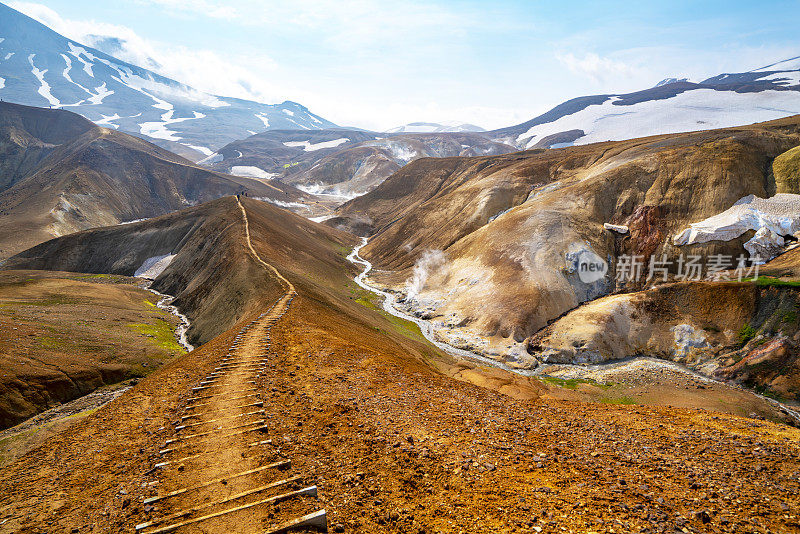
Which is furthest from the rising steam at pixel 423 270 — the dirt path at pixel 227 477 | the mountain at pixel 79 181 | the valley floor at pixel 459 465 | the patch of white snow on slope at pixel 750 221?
the mountain at pixel 79 181

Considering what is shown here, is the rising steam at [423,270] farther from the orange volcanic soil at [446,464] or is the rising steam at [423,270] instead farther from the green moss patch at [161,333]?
the orange volcanic soil at [446,464]

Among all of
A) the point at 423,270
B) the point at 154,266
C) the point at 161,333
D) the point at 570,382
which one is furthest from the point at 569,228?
the point at 154,266

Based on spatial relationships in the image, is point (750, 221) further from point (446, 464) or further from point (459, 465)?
point (446, 464)

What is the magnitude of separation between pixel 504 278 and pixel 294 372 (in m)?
42.8

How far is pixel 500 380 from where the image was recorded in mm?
33031

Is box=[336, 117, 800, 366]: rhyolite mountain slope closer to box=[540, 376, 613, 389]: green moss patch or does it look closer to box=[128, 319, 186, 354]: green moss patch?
box=[540, 376, 613, 389]: green moss patch

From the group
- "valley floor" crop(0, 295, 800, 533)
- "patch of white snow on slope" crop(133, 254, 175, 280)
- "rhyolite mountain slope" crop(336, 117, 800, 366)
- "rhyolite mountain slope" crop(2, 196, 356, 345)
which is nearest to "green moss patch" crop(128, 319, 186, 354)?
"rhyolite mountain slope" crop(2, 196, 356, 345)

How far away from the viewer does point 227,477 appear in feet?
28.8

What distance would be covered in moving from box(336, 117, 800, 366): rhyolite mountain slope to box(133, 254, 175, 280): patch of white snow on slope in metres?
47.3

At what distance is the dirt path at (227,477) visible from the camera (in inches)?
281

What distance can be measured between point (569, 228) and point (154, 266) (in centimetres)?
8537

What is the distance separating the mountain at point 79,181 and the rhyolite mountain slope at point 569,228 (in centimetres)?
11292

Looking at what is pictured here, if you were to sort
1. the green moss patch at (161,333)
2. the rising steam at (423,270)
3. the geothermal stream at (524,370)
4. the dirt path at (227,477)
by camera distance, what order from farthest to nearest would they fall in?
the rising steam at (423,270) → the green moss patch at (161,333) → the geothermal stream at (524,370) → the dirt path at (227,477)

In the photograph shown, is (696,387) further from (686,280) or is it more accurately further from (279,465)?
(279,465)
